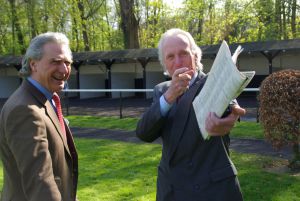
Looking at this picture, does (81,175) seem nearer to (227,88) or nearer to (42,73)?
(42,73)

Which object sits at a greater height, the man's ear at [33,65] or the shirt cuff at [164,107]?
the man's ear at [33,65]

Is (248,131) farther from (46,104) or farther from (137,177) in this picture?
(46,104)

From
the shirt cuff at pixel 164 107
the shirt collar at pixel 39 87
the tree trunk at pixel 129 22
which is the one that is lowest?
the shirt cuff at pixel 164 107

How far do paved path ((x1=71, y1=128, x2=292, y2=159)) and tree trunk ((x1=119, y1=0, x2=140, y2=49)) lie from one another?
13.0m

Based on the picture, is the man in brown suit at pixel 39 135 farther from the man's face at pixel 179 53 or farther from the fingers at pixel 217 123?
the fingers at pixel 217 123

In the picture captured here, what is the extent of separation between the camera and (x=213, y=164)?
2359mm

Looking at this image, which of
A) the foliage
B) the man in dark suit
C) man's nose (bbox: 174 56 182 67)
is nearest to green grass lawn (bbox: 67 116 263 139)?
the man in dark suit

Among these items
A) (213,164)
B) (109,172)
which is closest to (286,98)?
(109,172)

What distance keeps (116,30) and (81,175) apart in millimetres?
40960

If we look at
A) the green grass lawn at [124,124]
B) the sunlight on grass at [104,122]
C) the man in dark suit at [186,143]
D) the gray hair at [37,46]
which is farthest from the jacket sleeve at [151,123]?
the sunlight on grass at [104,122]

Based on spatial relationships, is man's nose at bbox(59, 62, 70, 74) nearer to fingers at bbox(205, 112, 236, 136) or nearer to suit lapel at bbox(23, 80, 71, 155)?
suit lapel at bbox(23, 80, 71, 155)

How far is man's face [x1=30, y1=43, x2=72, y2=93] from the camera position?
2.45 meters

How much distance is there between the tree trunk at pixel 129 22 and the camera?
79.4ft

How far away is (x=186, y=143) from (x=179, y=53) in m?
0.53
